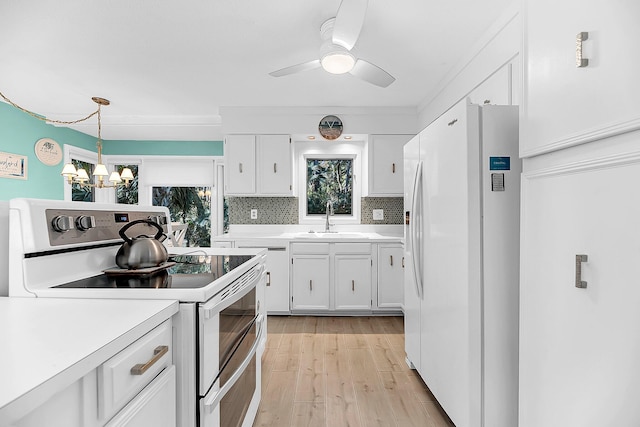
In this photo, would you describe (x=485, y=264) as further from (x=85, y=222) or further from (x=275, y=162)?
(x=275, y=162)

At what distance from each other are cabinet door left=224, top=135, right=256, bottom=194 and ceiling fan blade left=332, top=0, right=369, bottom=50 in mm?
2211

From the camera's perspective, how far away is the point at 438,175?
72.9 inches

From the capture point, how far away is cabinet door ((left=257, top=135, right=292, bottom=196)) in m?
3.97

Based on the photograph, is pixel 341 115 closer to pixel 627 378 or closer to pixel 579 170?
pixel 579 170

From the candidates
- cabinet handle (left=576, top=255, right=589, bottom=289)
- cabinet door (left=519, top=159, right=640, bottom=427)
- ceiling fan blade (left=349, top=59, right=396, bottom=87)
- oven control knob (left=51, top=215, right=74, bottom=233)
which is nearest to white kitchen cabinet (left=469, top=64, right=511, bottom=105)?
ceiling fan blade (left=349, top=59, right=396, bottom=87)

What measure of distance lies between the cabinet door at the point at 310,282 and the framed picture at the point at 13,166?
3.43 meters

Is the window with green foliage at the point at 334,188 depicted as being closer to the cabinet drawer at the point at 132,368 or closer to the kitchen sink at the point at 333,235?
the kitchen sink at the point at 333,235

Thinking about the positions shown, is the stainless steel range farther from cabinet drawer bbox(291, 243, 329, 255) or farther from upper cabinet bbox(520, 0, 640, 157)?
cabinet drawer bbox(291, 243, 329, 255)

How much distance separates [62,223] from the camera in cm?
117

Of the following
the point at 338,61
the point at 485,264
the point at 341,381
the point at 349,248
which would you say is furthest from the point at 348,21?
Result: the point at 349,248

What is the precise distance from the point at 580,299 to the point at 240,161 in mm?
3583

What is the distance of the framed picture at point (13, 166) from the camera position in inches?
145

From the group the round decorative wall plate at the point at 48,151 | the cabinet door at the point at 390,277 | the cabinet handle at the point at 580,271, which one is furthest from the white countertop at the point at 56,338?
the round decorative wall plate at the point at 48,151

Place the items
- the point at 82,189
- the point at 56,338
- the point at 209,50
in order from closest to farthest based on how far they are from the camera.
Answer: the point at 56,338, the point at 209,50, the point at 82,189
